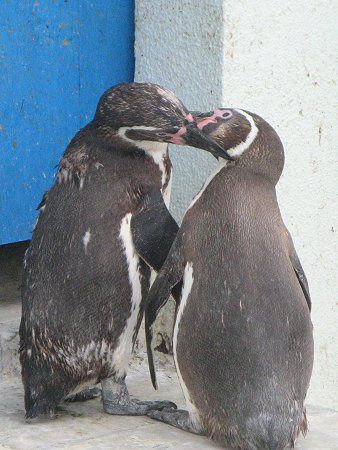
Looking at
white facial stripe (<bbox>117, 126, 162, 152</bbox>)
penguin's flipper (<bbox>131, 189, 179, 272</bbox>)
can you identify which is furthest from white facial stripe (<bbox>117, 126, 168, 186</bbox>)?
penguin's flipper (<bbox>131, 189, 179, 272</bbox>)

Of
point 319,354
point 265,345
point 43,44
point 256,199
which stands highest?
point 43,44

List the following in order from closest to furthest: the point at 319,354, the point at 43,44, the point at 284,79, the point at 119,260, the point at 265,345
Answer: the point at 265,345
the point at 119,260
the point at 43,44
the point at 284,79
the point at 319,354

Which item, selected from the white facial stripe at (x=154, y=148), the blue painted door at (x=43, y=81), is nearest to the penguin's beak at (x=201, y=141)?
the white facial stripe at (x=154, y=148)

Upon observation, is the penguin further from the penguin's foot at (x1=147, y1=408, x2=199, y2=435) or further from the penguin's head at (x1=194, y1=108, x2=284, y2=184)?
the penguin's foot at (x1=147, y1=408, x2=199, y2=435)

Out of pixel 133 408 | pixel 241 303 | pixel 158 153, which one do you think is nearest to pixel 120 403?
pixel 133 408

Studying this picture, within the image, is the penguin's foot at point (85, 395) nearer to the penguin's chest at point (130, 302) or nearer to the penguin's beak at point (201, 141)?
the penguin's chest at point (130, 302)

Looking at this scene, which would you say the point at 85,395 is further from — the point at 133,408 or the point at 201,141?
the point at 201,141

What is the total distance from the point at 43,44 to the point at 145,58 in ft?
1.30

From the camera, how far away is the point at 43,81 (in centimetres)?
405

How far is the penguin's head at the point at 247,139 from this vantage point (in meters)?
3.29

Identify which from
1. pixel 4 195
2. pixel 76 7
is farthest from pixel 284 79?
pixel 4 195

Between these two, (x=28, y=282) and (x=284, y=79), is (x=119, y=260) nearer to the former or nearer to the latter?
(x=28, y=282)

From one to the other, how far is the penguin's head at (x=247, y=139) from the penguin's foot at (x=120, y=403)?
2.52ft

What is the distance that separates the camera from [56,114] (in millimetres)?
4113
